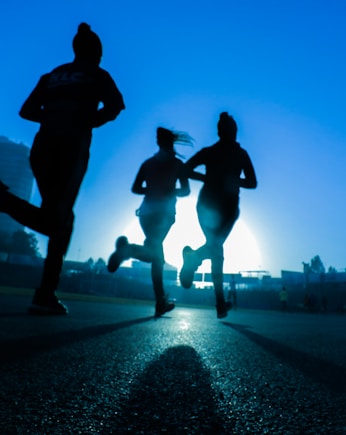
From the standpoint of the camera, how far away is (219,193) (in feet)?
12.3

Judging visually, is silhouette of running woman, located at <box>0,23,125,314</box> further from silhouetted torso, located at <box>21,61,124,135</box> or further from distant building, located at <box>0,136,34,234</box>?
distant building, located at <box>0,136,34,234</box>

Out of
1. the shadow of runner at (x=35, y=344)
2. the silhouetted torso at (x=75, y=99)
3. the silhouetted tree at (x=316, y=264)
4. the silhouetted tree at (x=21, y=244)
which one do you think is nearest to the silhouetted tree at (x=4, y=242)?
the silhouetted tree at (x=21, y=244)

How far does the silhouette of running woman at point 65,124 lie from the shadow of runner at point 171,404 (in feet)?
4.54

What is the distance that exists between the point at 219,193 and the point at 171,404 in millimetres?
2937

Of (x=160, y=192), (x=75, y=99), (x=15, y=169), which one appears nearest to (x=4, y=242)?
(x=15, y=169)

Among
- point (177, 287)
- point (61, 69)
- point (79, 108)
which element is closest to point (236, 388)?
point (79, 108)

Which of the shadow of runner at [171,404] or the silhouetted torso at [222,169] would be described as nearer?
the shadow of runner at [171,404]

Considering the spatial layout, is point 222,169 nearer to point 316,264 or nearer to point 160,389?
point 160,389

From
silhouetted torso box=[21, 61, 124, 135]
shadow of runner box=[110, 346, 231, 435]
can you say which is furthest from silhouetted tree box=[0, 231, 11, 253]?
shadow of runner box=[110, 346, 231, 435]

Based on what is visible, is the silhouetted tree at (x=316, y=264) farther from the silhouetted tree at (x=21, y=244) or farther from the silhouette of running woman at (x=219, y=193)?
the silhouette of running woman at (x=219, y=193)

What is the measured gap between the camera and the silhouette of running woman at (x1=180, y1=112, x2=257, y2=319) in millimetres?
3762

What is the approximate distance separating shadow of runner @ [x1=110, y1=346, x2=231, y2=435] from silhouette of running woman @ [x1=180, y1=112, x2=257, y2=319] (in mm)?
2335

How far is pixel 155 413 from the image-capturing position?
0.87 metres

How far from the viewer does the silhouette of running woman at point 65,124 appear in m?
2.74
